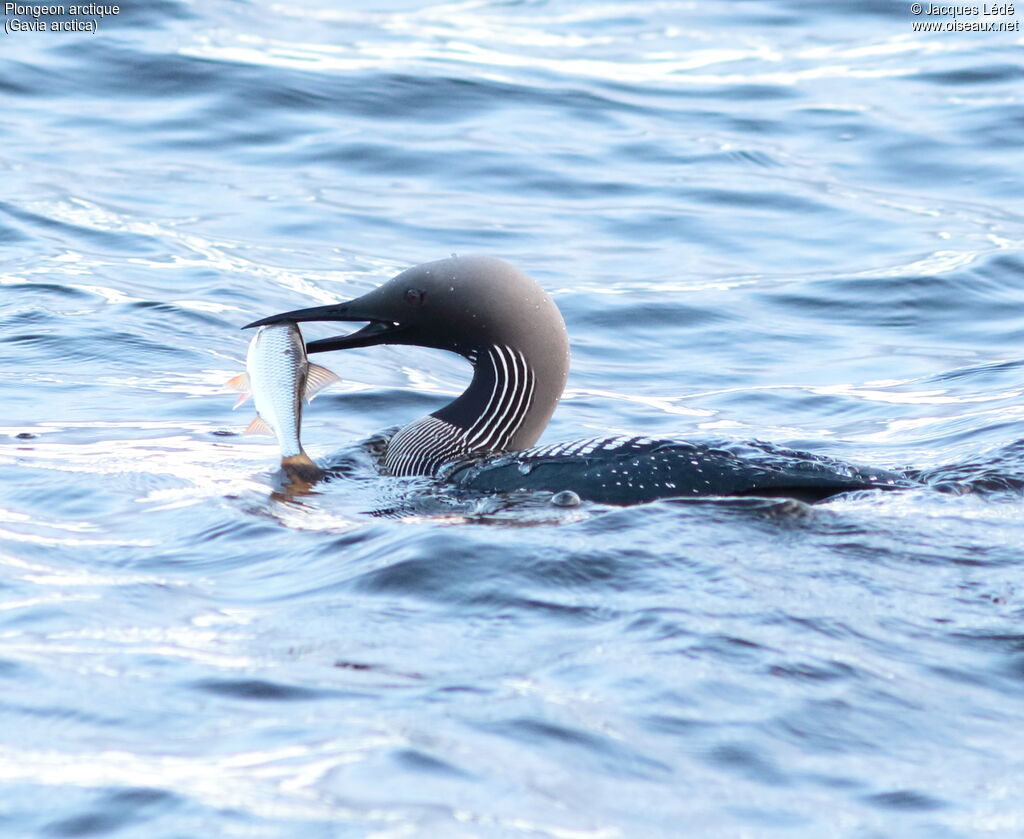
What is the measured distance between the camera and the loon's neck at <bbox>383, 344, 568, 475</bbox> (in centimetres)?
506

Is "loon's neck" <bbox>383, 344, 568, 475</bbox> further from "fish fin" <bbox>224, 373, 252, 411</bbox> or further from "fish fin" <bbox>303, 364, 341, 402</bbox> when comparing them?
"fish fin" <bbox>224, 373, 252, 411</bbox>

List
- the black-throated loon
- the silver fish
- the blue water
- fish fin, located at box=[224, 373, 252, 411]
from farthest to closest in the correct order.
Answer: fish fin, located at box=[224, 373, 252, 411] < the silver fish < the black-throated loon < the blue water

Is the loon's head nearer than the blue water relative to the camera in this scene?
No

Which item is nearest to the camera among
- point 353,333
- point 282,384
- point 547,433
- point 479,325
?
point 282,384

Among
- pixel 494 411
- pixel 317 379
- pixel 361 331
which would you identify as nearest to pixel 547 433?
pixel 494 411

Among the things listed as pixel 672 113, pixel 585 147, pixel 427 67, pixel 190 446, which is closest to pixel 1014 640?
pixel 190 446

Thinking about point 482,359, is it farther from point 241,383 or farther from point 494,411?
point 241,383

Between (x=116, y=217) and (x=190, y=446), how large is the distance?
3.72m

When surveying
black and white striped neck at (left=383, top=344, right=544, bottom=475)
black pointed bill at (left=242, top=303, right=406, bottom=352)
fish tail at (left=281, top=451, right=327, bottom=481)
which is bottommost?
fish tail at (left=281, top=451, right=327, bottom=481)

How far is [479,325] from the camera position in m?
5.02

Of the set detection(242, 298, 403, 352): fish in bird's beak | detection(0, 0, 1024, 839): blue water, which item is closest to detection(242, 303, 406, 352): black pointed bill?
detection(242, 298, 403, 352): fish in bird's beak

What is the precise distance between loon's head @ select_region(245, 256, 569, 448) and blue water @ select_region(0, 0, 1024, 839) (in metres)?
0.45

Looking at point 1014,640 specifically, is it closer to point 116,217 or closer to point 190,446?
point 190,446

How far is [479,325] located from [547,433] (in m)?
1.23
